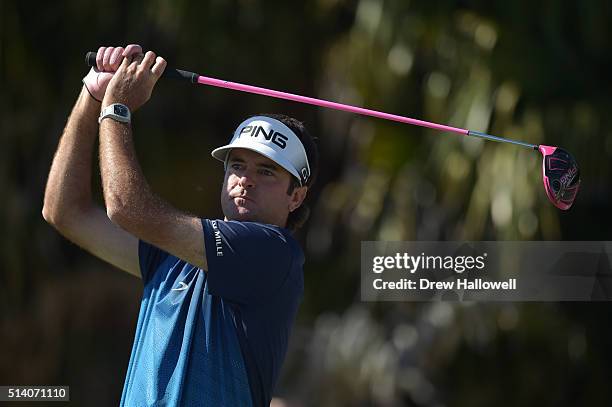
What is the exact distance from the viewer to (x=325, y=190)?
7824mm

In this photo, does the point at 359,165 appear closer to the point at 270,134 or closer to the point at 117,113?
the point at 270,134

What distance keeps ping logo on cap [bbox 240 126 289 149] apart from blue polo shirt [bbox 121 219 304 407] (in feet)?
0.88

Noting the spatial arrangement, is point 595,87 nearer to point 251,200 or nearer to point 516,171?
point 516,171

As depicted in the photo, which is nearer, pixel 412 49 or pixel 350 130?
pixel 412 49

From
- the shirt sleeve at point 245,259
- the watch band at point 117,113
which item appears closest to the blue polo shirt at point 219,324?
the shirt sleeve at point 245,259

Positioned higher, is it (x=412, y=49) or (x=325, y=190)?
(x=412, y=49)

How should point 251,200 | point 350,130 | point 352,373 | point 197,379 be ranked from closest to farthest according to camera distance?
point 197,379 < point 251,200 < point 352,373 < point 350,130

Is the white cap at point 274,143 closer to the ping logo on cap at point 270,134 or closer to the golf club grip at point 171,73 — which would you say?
the ping logo on cap at point 270,134

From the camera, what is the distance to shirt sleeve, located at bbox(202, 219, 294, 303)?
131 inches

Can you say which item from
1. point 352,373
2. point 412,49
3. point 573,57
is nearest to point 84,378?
point 352,373

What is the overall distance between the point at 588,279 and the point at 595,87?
1.26 meters

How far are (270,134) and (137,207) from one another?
55 centimetres

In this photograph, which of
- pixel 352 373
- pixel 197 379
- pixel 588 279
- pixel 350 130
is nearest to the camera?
Answer: pixel 197 379

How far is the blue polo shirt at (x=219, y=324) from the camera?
10.9 ft
